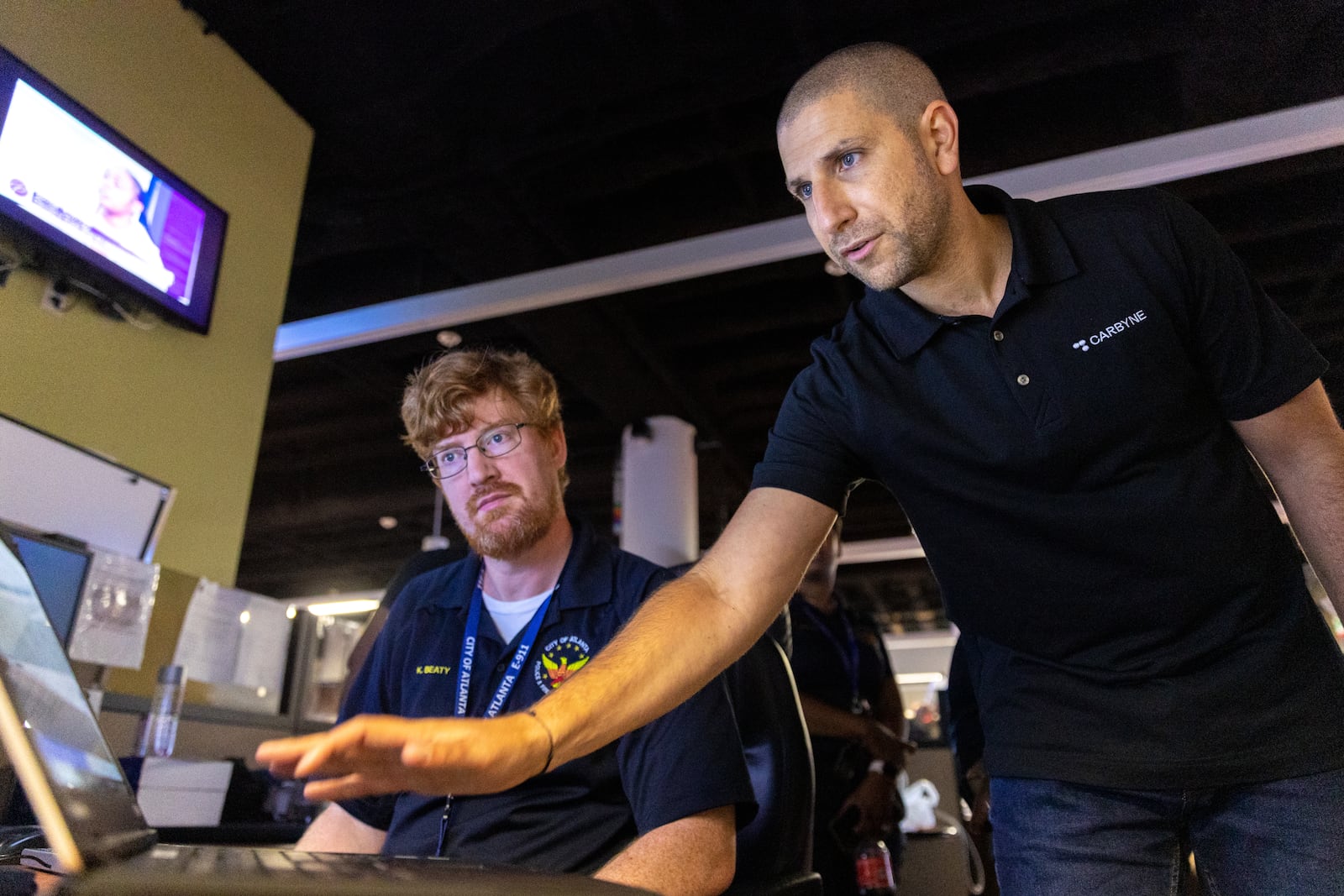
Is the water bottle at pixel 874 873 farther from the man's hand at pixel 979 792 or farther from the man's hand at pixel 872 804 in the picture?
the man's hand at pixel 979 792

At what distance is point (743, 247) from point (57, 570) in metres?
3.22

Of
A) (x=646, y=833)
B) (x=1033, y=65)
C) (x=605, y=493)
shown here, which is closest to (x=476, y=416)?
(x=646, y=833)

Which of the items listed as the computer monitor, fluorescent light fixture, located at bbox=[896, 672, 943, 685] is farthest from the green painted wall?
fluorescent light fixture, located at bbox=[896, 672, 943, 685]

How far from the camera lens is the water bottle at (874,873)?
246 cm

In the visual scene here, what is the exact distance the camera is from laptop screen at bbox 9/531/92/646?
1895 mm

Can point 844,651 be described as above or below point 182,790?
above

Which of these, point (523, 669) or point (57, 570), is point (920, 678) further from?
point (523, 669)

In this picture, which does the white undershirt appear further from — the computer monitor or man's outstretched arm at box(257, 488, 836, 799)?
the computer monitor

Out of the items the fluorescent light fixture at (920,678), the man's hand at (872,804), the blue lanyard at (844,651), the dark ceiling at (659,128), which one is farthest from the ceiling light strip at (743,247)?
the fluorescent light fixture at (920,678)

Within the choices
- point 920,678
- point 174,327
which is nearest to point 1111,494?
point 174,327

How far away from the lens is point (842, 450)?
1260 millimetres

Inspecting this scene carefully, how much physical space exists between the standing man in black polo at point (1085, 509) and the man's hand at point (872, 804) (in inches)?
67.9

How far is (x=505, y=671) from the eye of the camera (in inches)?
57.4

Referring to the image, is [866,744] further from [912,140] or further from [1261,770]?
[912,140]
